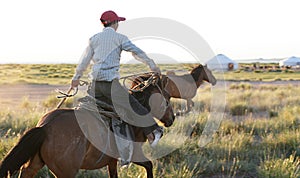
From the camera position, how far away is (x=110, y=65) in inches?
211

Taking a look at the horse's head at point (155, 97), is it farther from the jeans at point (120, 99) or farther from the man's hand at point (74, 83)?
the man's hand at point (74, 83)

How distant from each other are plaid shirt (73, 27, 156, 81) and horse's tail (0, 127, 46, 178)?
101 cm

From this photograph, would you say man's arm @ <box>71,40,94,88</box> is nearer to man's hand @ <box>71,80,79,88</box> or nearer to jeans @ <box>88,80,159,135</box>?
man's hand @ <box>71,80,79,88</box>

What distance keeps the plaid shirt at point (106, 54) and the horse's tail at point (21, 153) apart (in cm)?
101

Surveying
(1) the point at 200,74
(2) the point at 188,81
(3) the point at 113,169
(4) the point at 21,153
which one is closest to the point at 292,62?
(1) the point at 200,74

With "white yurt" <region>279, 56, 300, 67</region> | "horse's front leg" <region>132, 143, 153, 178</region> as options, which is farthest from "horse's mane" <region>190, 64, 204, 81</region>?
"white yurt" <region>279, 56, 300, 67</region>

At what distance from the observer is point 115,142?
5348 millimetres

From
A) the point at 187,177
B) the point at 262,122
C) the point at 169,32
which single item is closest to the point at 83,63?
the point at 187,177

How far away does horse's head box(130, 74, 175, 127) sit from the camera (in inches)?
237

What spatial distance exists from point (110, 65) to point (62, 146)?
1.29 metres

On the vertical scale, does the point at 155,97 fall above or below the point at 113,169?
above

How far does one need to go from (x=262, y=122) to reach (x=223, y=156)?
4155mm

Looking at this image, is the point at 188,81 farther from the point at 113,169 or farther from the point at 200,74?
the point at 113,169

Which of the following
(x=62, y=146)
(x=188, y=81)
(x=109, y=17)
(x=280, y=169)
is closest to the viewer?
(x=62, y=146)
